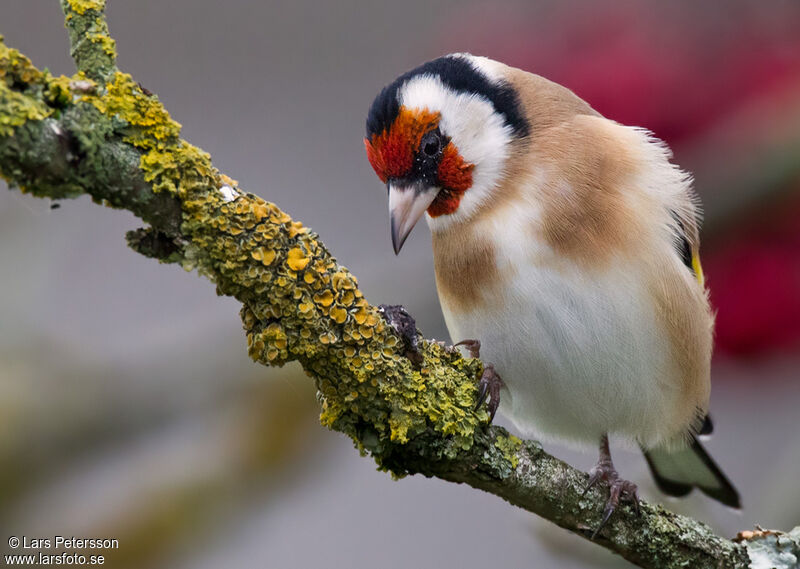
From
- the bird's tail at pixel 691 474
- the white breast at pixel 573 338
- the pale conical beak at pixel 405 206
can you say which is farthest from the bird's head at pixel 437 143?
the bird's tail at pixel 691 474

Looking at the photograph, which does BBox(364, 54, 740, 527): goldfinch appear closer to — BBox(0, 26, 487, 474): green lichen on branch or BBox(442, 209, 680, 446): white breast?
BBox(442, 209, 680, 446): white breast

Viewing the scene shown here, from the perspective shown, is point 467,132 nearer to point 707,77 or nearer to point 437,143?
point 437,143

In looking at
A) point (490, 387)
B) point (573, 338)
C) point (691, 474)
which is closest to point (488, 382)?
point (490, 387)

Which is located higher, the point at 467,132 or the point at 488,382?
the point at 467,132

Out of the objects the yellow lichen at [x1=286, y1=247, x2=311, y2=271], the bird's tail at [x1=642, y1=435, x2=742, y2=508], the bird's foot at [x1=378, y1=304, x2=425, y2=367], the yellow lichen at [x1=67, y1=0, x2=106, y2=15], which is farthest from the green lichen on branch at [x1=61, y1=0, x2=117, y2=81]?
the bird's tail at [x1=642, y1=435, x2=742, y2=508]

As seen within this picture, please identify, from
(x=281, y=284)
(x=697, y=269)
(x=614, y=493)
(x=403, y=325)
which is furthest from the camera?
(x=697, y=269)

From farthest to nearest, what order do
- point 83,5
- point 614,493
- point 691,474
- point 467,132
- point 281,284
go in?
point 691,474 → point 467,132 → point 614,493 → point 281,284 → point 83,5

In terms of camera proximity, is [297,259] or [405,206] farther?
[405,206]

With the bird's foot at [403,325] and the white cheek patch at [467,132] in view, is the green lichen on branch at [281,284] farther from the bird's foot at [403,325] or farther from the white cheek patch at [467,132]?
the white cheek patch at [467,132]

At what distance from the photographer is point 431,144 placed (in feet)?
4.99

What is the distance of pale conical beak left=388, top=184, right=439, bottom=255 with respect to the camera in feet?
4.72

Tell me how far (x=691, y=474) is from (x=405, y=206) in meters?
0.95

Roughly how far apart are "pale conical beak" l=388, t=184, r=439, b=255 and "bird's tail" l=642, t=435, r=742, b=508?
2.76 feet

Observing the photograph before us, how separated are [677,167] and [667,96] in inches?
7.1
